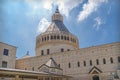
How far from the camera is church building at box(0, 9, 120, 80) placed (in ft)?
83.2

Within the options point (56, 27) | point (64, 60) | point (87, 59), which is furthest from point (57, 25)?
point (87, 59)

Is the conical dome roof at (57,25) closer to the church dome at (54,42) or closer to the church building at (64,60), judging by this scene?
the church building at (64,60)

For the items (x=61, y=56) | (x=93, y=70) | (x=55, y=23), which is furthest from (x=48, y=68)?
(x=55, y=23)

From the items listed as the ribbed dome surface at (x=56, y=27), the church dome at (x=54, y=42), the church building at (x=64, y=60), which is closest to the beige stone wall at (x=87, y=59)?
the church building at (x=64, y=60)

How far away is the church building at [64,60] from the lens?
83.2 feet

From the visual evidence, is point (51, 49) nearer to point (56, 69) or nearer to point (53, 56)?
point (53, 56)

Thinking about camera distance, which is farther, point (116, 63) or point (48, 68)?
point (48, 68)

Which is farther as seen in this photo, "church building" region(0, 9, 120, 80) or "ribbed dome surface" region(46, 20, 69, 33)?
"ribbed dome surface" region(46, 20, 69, 33)

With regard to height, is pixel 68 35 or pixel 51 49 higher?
pixel 68 35

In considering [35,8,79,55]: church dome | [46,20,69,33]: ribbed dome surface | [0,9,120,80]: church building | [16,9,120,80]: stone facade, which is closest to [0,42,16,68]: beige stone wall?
[0,9,120,80]: church building

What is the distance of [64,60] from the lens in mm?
31031

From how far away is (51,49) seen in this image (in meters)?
35.8

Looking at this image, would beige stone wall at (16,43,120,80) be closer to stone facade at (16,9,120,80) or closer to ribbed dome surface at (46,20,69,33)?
stone facade at (16,9,120,80)

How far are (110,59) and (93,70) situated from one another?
3.25 metres
